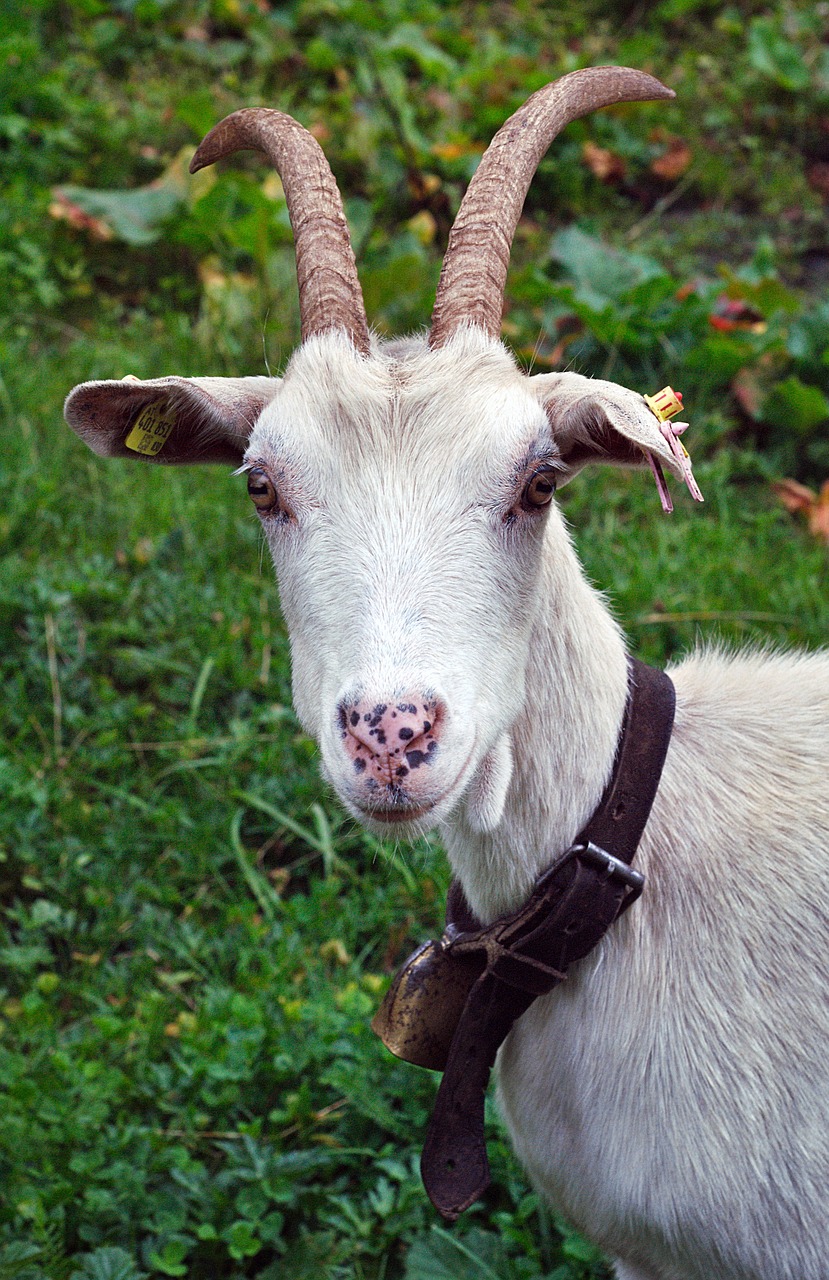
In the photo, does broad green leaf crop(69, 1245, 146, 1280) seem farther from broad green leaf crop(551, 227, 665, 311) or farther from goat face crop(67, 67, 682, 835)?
broad green leaf crop(551, 227, 665, 311)

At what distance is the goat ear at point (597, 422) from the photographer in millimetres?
1952

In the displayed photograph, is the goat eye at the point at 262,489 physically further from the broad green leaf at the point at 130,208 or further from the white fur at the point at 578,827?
the broad green leaf at the point at 130,208

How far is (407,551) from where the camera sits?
80.4 inches

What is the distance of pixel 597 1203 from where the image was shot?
2.26m

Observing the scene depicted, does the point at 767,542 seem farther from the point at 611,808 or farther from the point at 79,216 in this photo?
the point at 79,216

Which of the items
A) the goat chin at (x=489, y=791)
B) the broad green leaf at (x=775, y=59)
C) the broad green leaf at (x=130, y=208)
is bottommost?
the goat chin at (x=489, y=791)

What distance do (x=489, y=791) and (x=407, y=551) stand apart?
454 millimetres

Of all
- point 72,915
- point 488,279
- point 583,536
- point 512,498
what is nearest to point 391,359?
point 488,279

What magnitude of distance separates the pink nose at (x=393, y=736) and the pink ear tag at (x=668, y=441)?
494 mm

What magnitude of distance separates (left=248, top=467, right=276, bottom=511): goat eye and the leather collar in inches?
30.2

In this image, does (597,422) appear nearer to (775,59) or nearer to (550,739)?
(550,739)

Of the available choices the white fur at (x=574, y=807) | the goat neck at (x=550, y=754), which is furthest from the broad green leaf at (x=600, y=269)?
the goat neck at (x=550, y=754)

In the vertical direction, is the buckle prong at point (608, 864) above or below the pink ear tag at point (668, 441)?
below

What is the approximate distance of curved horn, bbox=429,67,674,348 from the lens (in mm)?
2258
